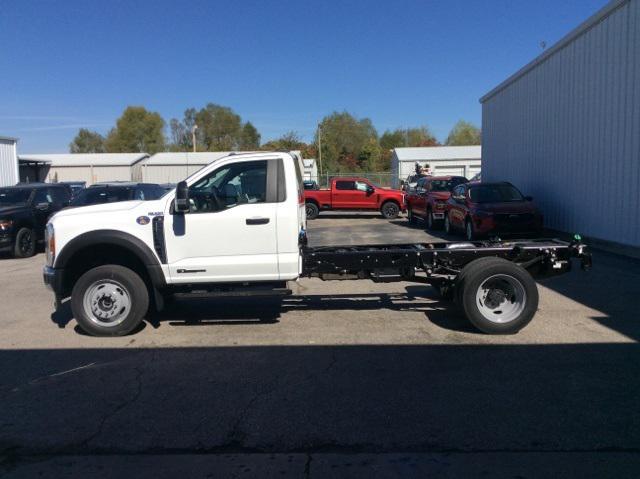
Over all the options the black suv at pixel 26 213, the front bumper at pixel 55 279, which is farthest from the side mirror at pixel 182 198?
the black suv at pixel 26 213

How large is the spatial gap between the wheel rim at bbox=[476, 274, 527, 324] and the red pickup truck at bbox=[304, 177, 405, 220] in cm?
1999

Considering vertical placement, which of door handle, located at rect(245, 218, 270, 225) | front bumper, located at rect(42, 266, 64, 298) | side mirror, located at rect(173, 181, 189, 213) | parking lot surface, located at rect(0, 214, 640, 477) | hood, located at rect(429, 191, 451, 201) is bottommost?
parking lot surface, located at rect(0, 214, 640, 477)

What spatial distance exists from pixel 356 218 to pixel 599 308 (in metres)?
19.6

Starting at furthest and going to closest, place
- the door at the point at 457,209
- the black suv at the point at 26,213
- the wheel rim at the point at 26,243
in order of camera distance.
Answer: the door at the point at 457,209 → the wheel rim at the point at 26,243 → the black suv at the point at 26,213

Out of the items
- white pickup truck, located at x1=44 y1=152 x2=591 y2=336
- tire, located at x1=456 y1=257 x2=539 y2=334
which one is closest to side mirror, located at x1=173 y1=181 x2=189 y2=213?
white pickup truck, located at x1=44 y1=152 x2=591 y2=336

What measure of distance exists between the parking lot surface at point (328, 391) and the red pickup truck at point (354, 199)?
18387mm

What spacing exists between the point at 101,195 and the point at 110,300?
32.1 feet

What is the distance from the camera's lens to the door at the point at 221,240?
721 centimetres

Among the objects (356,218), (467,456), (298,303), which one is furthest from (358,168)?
(467,456)

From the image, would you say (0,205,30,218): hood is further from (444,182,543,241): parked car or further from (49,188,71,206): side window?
(444,182,543,241): parked car

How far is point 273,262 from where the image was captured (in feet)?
23.9

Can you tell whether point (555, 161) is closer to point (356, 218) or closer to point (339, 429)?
point (356, 218)

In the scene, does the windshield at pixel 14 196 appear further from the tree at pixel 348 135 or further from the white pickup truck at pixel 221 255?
the tree at pixel 348 135

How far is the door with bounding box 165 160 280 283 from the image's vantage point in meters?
7.21
